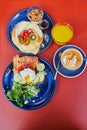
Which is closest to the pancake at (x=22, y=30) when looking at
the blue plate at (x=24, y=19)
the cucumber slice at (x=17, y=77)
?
the blue plate at (x=24, y=19)

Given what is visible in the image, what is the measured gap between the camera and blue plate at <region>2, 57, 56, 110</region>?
1271 mm

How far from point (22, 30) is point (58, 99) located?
1.33ft

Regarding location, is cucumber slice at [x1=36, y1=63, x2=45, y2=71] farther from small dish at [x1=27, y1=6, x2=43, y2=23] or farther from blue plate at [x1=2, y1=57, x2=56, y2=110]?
small dish at [x1=27, y1=6, x2=43, y2=23]

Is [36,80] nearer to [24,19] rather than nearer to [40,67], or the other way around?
[40,67]

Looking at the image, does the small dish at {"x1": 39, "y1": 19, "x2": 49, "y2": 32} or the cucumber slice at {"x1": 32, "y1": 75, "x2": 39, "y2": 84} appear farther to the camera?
the small dish at {"x1": 39, "y1": 19, "x2": 49, "y2": 32}

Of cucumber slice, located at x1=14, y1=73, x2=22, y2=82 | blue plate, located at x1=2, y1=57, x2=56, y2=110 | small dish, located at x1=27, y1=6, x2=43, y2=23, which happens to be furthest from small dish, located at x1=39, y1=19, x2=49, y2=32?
cucumber slice, located at x1=14, y1=73, x2=22, y2=82

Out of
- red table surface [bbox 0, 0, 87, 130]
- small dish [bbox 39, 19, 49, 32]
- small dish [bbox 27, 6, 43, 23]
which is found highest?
small dish [bbox 27, 6, 43, 23]

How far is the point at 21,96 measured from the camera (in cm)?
125

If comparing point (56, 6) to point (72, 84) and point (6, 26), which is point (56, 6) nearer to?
point (6, 26)

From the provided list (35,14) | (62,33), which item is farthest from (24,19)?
(62,33)

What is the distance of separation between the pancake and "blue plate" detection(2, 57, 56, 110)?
0.25 feet

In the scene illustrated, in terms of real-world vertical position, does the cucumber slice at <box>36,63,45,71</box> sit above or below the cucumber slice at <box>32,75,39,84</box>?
above

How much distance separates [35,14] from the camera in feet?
4.62

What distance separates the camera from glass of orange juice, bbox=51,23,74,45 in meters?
1.37
